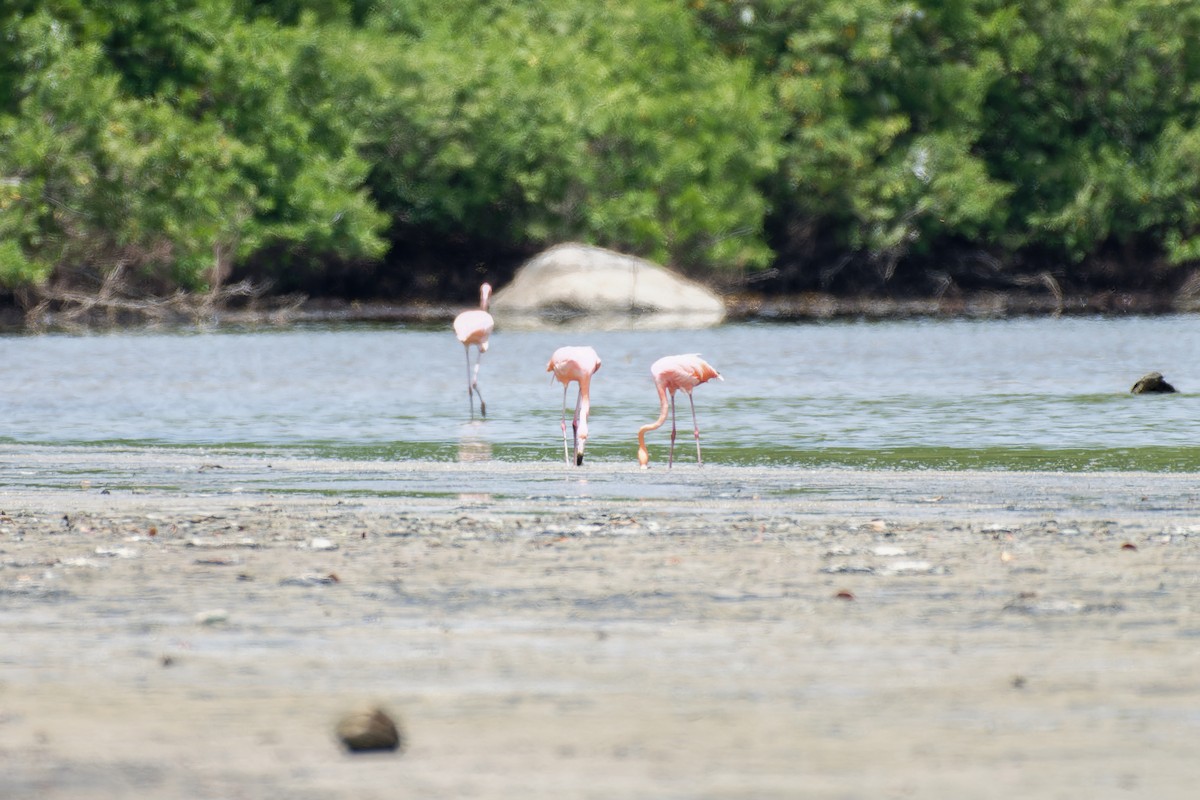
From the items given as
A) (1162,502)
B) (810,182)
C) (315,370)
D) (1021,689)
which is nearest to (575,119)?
(810,182)

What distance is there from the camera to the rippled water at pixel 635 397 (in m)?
17.2

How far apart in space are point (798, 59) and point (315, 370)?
1557 inches

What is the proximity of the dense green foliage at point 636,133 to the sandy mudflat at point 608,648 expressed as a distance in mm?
38058

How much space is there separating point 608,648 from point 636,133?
54650mm

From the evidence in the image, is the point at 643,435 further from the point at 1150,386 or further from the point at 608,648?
the point at 1150,386

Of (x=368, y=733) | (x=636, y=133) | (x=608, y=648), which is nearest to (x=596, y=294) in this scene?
(x=636, y=133)

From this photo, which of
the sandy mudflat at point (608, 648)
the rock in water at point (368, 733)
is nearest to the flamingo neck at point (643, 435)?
the sandy mudflat at point (608, 648)

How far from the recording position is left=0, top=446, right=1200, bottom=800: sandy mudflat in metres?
5.32

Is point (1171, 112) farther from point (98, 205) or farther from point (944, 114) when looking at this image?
point (98, 205)

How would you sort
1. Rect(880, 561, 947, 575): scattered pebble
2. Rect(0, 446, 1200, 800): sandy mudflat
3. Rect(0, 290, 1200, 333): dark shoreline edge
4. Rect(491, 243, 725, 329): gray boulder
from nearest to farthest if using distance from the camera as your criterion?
Rect(0, 446, 1200, 800): sandy mudflat
Rect(880, 561, 947, 575): scattered pebble
Rect(0, 290, 1200, 333): dark shoreline edge
Rect(491, 243, 725, 329): gray boulder

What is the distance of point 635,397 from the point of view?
23625 mm

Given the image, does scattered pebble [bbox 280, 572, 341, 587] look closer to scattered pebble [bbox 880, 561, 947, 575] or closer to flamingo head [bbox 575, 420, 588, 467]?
scattered pebble [bbox 880, 561, 947, 575]

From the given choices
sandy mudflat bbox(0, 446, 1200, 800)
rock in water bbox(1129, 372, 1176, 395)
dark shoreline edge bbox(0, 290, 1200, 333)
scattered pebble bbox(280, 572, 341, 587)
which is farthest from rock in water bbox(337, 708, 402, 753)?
dark shoreline edge bbox(0, 290, 1200, 333)

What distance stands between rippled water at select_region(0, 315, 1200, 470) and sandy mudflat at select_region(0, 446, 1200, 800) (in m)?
4.78
